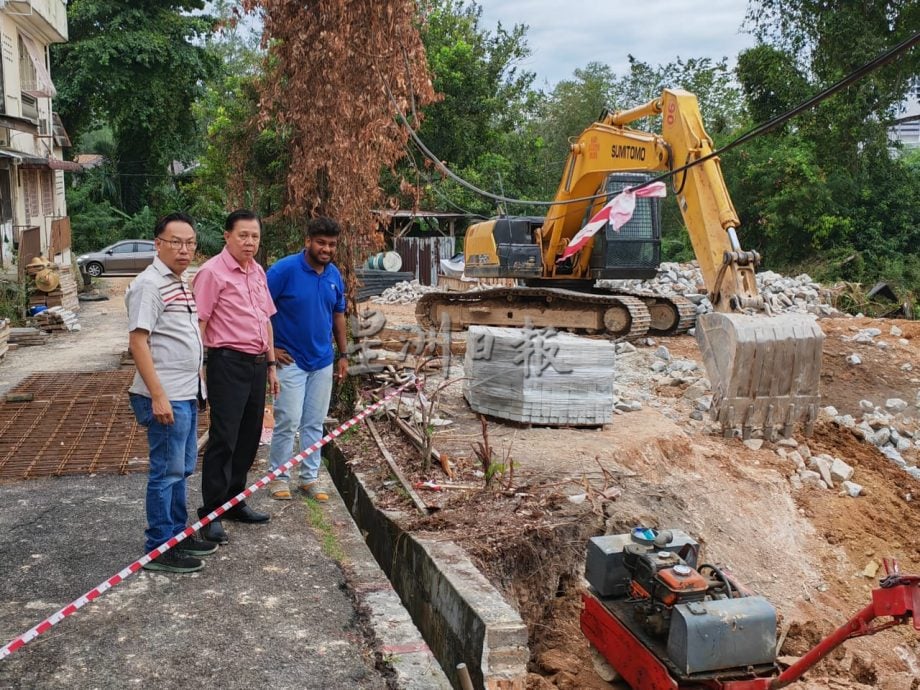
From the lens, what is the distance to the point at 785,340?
836 cm

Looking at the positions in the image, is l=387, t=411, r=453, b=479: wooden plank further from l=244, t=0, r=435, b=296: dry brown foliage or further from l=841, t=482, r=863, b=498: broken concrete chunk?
l=841, t=482, r=863, b=498: broken concrete chunk

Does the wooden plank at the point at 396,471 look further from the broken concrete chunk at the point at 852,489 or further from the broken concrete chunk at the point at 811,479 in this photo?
the broken concrete chunk at the point at 852,489

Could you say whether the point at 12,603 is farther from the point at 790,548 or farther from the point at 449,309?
the point at 449,309

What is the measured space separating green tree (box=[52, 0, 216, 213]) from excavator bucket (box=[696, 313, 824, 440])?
1031 inches

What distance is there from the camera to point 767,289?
1753 cm

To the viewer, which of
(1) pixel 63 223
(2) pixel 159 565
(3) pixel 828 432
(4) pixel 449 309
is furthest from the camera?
(1) pixel 63 223

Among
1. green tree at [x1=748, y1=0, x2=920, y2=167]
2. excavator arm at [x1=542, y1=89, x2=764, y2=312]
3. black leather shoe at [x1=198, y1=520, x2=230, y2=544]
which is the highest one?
green tree at [x1=748, y1=0, x2=920, y2=167]

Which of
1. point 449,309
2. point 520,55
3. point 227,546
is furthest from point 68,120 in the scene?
point 227,546

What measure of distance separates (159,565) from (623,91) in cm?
4241

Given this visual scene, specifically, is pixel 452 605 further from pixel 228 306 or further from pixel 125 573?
pixel 228 306

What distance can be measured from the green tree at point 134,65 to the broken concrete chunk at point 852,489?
1085 inches

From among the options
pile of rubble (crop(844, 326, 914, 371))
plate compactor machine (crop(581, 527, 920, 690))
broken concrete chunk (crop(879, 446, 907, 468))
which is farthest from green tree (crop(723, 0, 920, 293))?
plate compactor machine (crop(581, 527, 920, 690))

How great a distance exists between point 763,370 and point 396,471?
4100 millimetres

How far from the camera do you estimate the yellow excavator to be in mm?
8438
